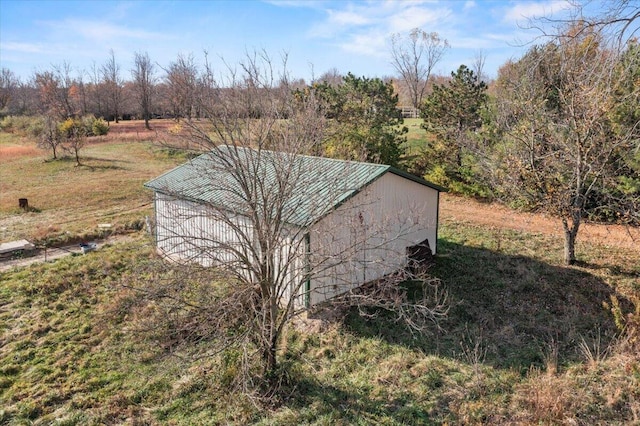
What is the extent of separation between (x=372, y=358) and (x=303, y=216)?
3.21 metres

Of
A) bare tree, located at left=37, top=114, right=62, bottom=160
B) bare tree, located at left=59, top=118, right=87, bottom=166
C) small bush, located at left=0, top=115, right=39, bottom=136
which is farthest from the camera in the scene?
small bush, located at left=0, top=115, right=39, bottom=136

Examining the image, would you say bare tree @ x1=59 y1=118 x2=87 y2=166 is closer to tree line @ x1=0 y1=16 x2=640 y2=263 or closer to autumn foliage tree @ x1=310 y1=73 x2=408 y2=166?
tree line @ x1=0 y1=16 x2=640 y2=263

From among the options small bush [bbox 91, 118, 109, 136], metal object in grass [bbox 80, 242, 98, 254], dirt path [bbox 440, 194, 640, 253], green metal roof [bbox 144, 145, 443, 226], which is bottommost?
metal object in grass [bbox 80, 242, 98, 254]

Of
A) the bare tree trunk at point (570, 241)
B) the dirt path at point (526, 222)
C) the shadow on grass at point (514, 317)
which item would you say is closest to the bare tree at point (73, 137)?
the dirt path at point (526, 222)

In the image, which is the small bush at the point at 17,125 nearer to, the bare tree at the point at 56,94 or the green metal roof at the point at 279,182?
the bare tree at the point at 56,94

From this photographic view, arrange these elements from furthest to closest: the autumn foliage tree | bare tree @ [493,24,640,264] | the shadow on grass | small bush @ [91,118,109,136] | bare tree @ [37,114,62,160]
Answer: small bush @ [91,118,109,136], bare tree @ [37,114,62,160], the autumn foliage tree, bare tree @ [493,24,640,264], the shadow on grass

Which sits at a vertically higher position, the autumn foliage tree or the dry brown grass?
the autumn foliage tree

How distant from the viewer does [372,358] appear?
28.9ft

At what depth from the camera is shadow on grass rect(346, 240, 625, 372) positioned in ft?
29.1

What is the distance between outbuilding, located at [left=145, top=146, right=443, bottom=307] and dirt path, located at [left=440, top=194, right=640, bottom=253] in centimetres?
547

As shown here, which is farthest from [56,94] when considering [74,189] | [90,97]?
[74,189]

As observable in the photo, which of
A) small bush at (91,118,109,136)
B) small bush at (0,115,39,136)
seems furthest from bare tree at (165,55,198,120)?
small bush at (0,115,39,136)

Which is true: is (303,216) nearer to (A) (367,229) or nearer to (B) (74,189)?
(A) (367,229)

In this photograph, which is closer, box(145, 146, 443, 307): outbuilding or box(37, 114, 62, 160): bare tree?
box(145, 146, 443, 307): outbuilding
